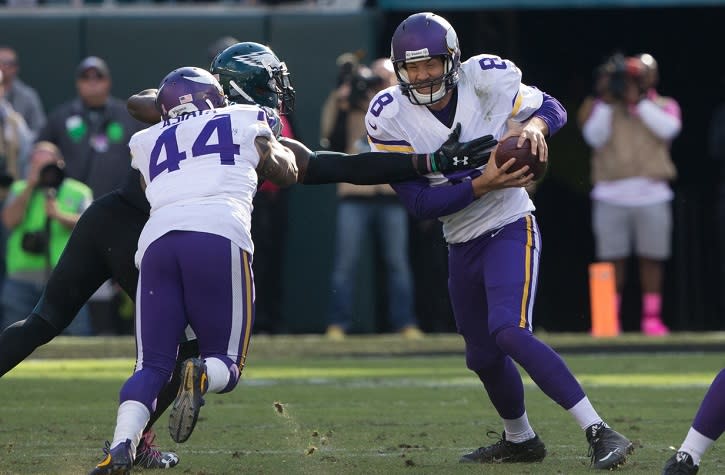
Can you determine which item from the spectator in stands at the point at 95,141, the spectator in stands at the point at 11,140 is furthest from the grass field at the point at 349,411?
the spectator in stands at the point at 11,140

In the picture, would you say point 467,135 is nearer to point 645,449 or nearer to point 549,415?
point 645,449

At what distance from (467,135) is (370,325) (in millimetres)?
7217

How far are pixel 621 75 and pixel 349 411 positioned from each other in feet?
17.8

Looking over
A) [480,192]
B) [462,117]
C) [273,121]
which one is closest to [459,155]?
[480,192]

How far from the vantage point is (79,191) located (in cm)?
1232

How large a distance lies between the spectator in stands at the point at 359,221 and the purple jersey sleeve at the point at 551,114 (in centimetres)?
581

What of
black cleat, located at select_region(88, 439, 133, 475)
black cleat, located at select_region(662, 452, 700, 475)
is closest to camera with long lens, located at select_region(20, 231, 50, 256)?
black cleat, located at select_region(88, 439, 133, 475)

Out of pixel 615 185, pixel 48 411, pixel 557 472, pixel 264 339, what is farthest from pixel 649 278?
pixel 557 472

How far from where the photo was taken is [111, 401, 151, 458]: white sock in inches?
203

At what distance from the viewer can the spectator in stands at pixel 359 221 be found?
40.7 feet

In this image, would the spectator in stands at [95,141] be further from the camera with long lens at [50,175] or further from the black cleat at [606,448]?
the black cleat at [606,448]

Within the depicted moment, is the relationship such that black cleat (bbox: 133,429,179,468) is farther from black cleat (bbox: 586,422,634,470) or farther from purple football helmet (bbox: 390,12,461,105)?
purple football helmet (bbox: 390,12,461,105)

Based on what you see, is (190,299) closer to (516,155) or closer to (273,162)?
(273,162)

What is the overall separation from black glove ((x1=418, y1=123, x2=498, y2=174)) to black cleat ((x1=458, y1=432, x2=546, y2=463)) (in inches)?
44.8
